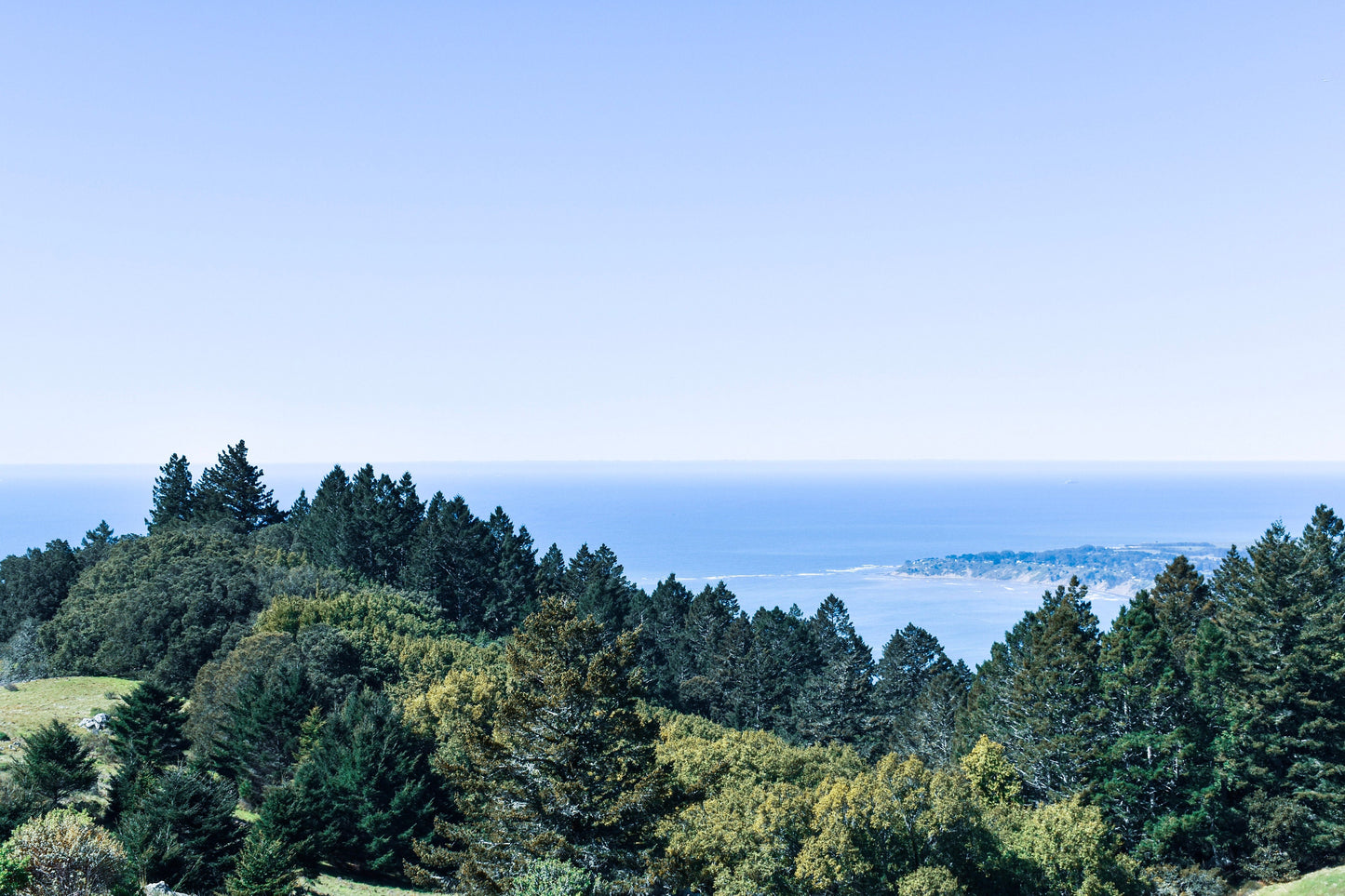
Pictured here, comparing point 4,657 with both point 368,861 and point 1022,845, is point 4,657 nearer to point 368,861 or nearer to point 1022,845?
point 368,861

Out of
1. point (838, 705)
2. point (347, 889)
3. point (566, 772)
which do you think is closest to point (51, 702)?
point (347, 889)

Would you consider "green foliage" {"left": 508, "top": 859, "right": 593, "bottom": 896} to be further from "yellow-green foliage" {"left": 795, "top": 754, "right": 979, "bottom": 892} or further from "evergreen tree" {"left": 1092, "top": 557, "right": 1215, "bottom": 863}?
"evergreen tree" {"left": 1092, "top": 557, "right": 1215, "bottom": 863}

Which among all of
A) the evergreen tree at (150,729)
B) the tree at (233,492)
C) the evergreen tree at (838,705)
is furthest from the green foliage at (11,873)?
the tree at (233,492)

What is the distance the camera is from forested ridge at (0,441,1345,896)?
937 inches

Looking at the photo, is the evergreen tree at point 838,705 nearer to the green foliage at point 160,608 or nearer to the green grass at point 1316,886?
the green grass at point 1316,886

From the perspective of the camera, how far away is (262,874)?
22109 mm

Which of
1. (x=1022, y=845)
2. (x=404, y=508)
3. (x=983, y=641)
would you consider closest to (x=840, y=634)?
(x=404, y=508)

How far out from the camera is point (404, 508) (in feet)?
285

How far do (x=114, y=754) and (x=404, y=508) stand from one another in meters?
48.9

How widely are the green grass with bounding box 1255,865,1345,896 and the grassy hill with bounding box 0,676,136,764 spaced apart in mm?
57331

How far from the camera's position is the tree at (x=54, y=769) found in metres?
29.0

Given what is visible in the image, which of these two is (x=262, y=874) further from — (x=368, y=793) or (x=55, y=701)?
(x=55, y=701)

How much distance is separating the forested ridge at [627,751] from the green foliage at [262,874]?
0.08 metres

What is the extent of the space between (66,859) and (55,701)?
132 feet
